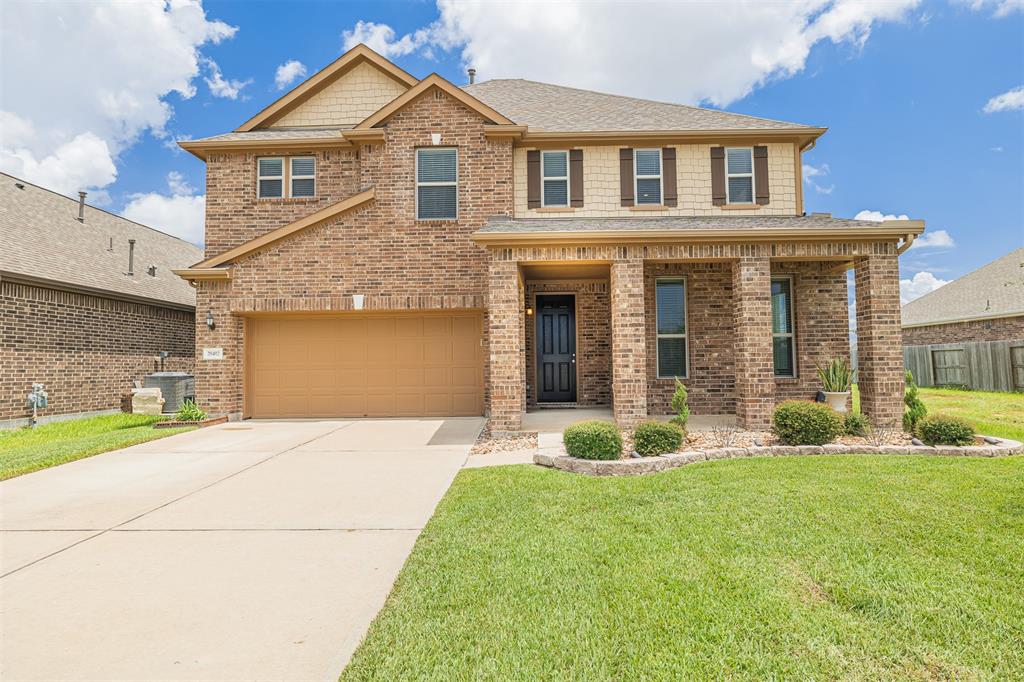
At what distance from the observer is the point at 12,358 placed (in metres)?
10.5

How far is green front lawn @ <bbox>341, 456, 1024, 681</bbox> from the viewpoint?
7.80ft

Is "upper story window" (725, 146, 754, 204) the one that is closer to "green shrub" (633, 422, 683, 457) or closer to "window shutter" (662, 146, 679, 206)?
"window shutter" (662, 146, 679, 206)


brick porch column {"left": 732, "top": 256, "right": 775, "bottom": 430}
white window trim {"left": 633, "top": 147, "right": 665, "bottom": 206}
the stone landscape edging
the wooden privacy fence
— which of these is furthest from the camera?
the wooden privacy fence

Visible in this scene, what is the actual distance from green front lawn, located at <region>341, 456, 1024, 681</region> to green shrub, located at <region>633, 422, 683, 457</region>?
1.35m

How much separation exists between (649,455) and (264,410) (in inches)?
338

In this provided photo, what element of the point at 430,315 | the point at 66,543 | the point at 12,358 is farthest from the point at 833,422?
the point at 12,358

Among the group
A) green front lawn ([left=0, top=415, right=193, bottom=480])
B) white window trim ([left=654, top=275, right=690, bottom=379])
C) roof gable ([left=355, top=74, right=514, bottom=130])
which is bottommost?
green front lawn ([left=0, top=415, right=193, bottom=480])

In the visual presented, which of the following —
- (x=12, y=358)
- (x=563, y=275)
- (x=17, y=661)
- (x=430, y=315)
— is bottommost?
(x=17, y=661)

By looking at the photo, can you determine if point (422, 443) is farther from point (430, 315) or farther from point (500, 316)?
point (430, 315)

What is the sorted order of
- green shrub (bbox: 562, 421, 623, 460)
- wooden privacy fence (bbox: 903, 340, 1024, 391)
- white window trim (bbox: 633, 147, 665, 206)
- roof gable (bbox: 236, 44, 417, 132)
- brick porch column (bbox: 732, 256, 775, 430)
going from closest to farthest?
green shrub (bbox: 562, 421, 623, 460)
brick porch column (bbox: 732, 256, 775, 430)
white window trim (bbox: 633, 147, 665, 206)
roof gable (bbox: 236, 44, 417, 132)
wooden privacy fence (bbox: 903, 340, 1024, 391)

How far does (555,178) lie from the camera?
36.6 feet

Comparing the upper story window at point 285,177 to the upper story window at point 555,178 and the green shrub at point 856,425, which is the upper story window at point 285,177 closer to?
the upper story window at point 555,178

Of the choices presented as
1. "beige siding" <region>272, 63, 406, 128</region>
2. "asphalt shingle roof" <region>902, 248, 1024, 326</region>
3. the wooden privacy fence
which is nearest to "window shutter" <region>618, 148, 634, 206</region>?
"beige siding" <region>272, 63, 406, 128</region>

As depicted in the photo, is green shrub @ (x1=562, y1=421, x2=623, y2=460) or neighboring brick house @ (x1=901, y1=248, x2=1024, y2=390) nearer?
green shrub @ (x1=562, y1=421, x2=623, y2=460)
